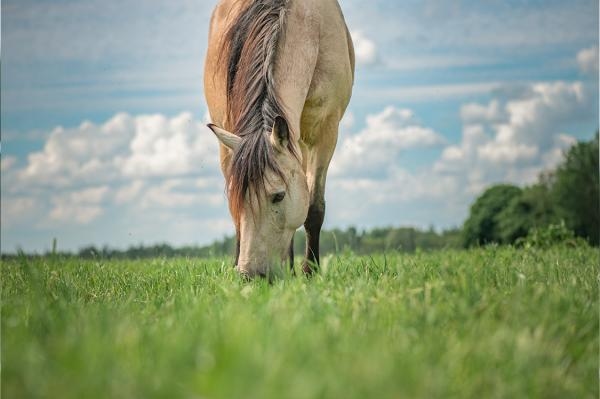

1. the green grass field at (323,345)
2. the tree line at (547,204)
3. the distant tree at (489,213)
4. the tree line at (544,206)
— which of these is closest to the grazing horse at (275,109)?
the green grass field at (323,345)

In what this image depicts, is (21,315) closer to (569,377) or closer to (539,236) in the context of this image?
(569,377)

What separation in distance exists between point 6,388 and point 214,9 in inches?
258

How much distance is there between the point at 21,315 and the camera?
338cm

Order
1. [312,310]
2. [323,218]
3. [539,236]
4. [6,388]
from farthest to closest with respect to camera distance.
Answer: [539,236] → [323,218] → [312,310] → [6,388]

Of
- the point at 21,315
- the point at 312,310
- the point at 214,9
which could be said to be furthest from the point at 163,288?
the point at 214,9

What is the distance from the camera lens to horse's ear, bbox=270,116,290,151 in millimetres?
4934

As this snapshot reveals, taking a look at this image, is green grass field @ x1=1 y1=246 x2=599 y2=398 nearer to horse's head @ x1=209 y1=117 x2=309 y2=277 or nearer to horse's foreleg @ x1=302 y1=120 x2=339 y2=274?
horse's head @ x1=209 y1=117 x2=309 y2=277

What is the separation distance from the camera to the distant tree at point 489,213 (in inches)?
1372

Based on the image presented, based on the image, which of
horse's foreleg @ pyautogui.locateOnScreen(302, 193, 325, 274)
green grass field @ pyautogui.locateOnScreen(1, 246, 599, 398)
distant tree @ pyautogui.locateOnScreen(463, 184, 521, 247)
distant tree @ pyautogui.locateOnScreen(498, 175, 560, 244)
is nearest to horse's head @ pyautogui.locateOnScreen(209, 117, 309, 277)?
green grass field @ pyautogui.locateOnScreen(1, 246, 599, 398)

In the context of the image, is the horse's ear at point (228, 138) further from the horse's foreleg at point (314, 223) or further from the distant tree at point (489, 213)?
the distant tree at point (489, 213)

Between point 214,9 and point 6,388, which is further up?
point 214,9

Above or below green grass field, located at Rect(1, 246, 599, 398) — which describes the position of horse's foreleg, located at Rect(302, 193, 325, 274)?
above

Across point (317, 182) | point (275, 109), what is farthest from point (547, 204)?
point (275, 109)

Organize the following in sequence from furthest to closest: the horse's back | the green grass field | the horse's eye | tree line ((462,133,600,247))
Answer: tree line ((462,133,600,247)), the horse's back, the horse's eye, the green grass field
